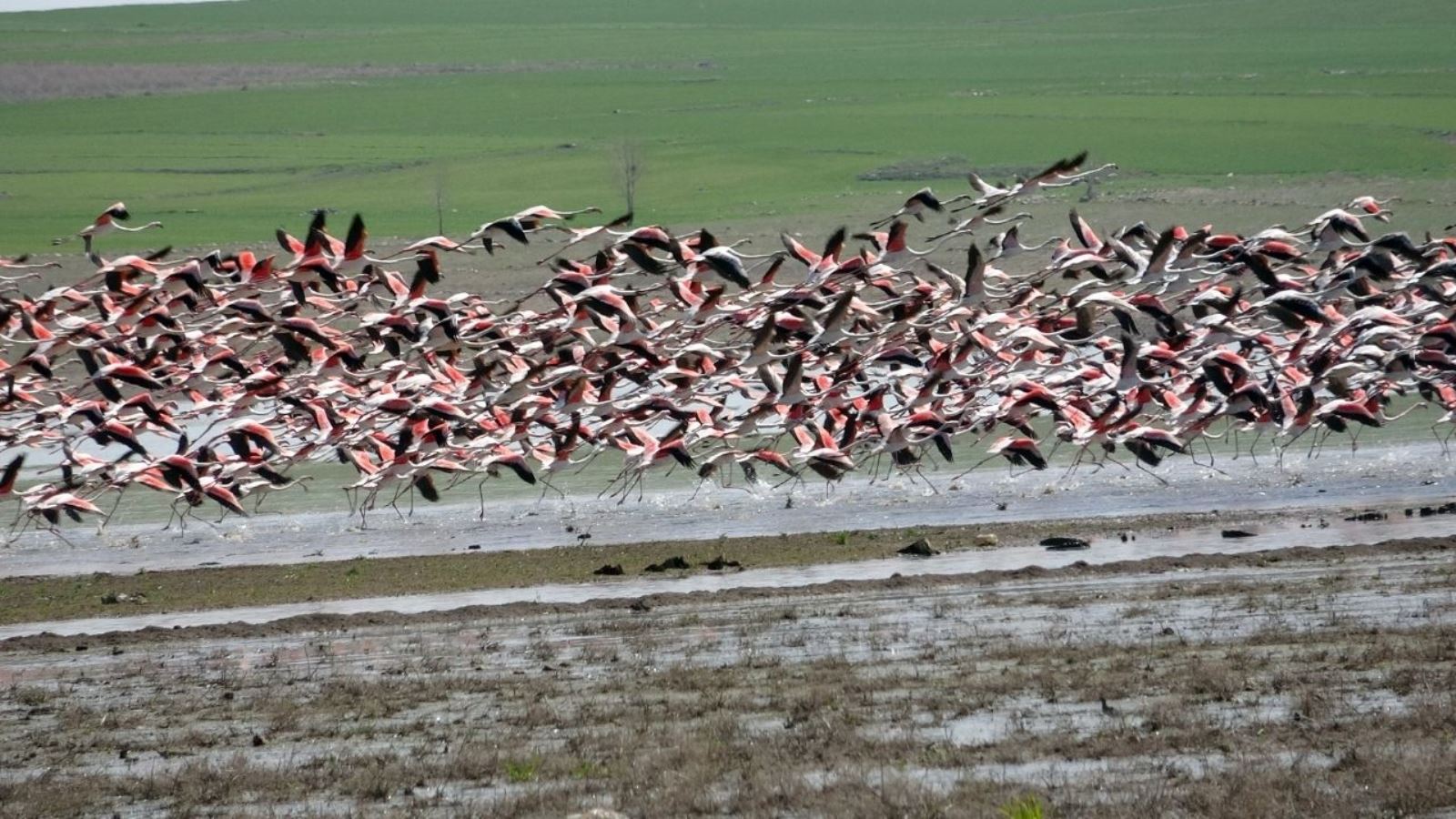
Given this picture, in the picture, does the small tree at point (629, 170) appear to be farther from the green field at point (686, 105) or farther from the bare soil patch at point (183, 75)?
the bare soil patch at point (183, 75)

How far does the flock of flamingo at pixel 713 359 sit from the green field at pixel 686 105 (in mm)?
27027

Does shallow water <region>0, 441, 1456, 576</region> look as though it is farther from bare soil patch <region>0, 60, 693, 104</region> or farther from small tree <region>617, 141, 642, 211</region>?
bare soil patch <region>0, 60, 693, 104</region>

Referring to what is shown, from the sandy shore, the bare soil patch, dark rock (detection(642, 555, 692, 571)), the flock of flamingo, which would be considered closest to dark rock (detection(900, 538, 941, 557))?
the sandy shore

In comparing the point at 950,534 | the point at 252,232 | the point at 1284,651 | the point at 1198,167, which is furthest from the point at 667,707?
the point at 1198,167

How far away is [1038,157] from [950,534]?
50.1 meters

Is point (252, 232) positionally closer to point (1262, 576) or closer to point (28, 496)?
point (28, 496)

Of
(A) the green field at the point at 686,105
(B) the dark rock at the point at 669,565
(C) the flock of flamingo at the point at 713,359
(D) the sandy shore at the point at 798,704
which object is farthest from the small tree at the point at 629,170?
(D) the sandy shore at the point at 798,704

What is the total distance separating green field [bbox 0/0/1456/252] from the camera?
6656cm

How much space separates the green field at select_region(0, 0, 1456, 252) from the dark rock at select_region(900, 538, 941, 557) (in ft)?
106

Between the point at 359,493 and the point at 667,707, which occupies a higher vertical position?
the point at 667,707

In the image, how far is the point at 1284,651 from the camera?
1528 centimetres

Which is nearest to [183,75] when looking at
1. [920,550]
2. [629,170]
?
[629,170]

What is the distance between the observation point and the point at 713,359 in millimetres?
25297

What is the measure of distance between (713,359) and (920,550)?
4.77m
